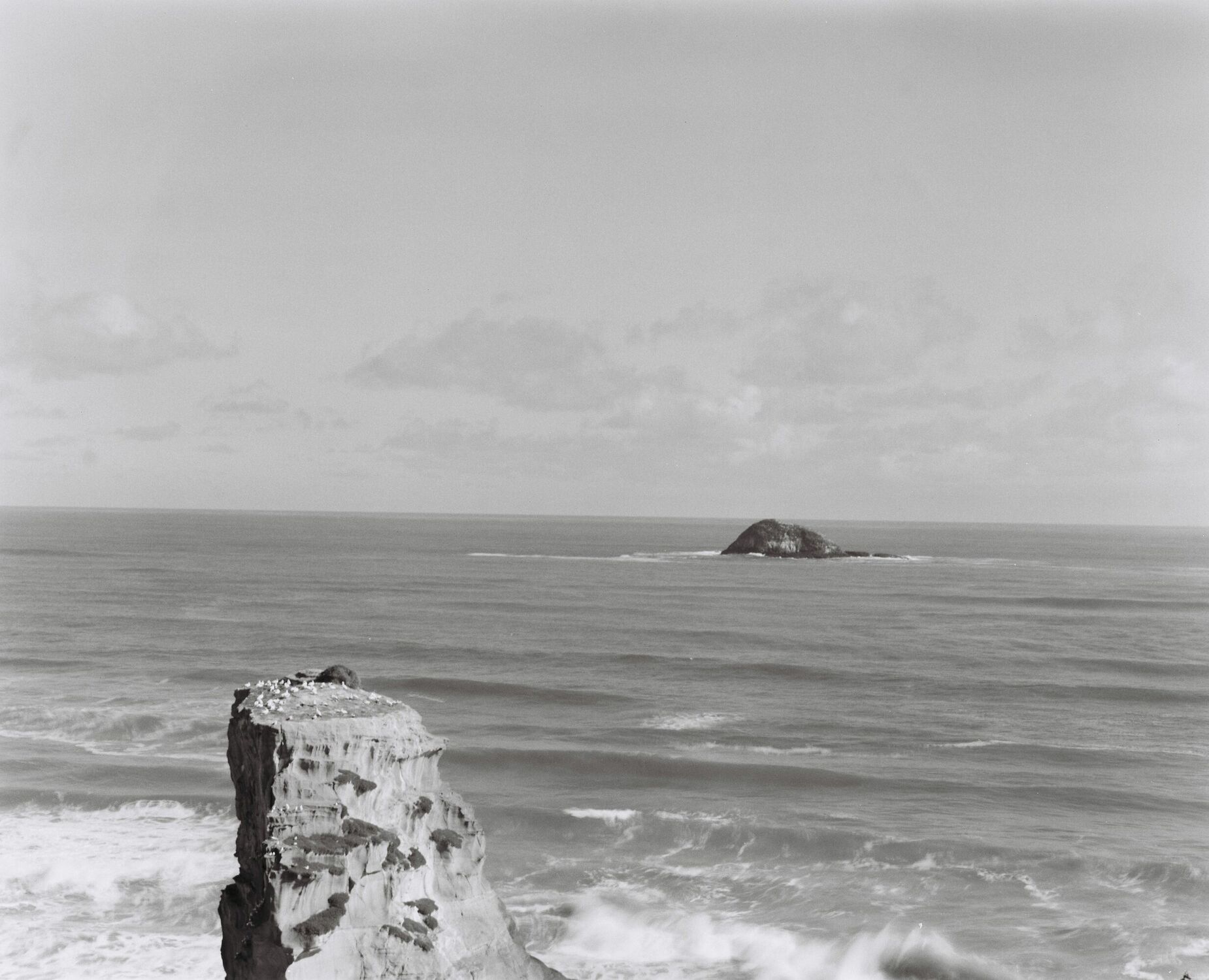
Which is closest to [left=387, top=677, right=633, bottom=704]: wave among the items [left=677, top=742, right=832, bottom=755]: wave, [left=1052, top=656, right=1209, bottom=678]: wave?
[left=677, top=742, right=832, bottom=755]: wave

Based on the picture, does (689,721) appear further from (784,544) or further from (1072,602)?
(784,544)

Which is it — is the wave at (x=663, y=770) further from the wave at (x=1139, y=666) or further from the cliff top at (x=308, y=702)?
the wave at (x=1139, y=666)

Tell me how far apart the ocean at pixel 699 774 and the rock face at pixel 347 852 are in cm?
713

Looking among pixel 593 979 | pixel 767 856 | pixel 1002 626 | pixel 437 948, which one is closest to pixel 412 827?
pixel 437 948

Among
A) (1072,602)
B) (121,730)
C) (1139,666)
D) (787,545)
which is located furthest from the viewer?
(787,545)

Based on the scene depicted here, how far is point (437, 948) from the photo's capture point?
1449 centimetres

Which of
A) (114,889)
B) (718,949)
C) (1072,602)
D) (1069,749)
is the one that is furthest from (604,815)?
(1072,602)

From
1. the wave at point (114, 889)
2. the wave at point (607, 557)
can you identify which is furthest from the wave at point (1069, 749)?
the wave at point (607, 557)

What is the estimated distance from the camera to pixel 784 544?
12656 cm

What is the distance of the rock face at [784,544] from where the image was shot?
4882 inches

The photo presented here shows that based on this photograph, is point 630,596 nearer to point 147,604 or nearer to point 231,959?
point 147,604

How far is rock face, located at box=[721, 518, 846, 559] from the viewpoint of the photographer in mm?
124000

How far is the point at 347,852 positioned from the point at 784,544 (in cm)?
11539

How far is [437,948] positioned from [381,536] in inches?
7401
